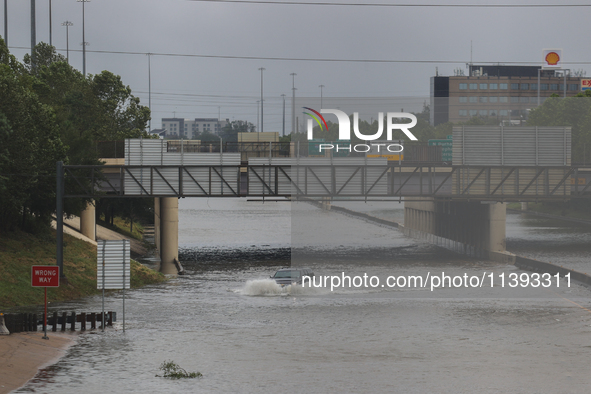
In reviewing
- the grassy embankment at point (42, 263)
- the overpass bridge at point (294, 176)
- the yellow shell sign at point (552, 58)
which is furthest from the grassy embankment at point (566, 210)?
the grassy embankment at point (42, 263)

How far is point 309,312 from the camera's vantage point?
47688 millimetres

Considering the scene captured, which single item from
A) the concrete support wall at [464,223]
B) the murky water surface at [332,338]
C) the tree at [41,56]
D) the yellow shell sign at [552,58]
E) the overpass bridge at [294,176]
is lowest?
the murky water surface at [332,338]

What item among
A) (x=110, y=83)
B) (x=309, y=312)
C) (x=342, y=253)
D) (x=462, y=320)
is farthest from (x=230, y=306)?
(x=110, y=83)

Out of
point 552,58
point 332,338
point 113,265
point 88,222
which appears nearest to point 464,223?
point 88,222

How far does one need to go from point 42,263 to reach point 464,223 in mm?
60347

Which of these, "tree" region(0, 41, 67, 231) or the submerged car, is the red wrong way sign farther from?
the submerged car

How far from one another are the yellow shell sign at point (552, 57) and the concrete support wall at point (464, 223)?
194ft

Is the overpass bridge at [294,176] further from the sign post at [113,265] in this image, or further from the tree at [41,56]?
the tree at [41,56]

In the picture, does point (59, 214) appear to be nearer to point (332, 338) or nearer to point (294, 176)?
point (294, 176)

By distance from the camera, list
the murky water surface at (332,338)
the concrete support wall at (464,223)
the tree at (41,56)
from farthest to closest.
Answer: the tree at (41,56) → the concrete support wall at (464,223) → the murky water surface at (332,338)

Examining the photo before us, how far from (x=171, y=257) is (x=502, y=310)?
3706cm

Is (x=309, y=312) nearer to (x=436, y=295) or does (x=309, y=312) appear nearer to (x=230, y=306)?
(x=230, y=306)

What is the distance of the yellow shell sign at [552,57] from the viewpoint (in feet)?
558

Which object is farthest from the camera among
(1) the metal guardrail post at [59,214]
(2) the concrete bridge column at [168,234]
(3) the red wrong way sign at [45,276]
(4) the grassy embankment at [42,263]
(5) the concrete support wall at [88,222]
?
(2) the concrete bridge column at [168,234]
